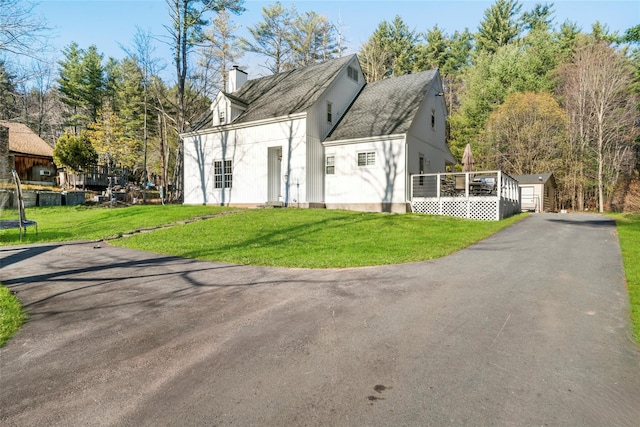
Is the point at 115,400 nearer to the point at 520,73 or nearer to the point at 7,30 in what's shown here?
the point at 7,30

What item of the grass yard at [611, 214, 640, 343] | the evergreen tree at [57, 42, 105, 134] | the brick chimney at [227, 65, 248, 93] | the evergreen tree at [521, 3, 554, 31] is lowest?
the grass yard at [611, 214, 640, 343]

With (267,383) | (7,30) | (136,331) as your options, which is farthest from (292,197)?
(267,383)

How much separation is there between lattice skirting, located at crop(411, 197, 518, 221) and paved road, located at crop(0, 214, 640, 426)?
9.27m

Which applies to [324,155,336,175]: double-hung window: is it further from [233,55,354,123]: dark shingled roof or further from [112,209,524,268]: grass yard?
[112,209,524,268]: grass yard

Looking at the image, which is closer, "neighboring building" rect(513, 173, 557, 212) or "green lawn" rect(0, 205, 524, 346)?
Result: "green lawn" rect(0, 205, 524, 346)

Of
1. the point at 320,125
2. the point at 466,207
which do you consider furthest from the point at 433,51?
the point at 466,207

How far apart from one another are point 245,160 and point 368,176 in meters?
7.05

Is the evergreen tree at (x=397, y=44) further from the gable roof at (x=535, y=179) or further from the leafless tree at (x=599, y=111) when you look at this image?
the gable roof at (x=535, y=179)

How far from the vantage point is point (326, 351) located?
3062 millimetres

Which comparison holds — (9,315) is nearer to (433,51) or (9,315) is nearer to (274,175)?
(274,175)

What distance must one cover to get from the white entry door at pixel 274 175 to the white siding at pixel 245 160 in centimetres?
32

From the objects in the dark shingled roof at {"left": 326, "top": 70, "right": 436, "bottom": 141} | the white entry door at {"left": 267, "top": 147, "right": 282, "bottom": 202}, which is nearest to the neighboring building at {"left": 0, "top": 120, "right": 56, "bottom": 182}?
the white entry door at {"left": 267, "top": 147, "right": 282, "bottom": 202}

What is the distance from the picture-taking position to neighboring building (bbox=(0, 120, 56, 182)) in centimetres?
2950

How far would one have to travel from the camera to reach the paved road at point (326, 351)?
2.24 m
